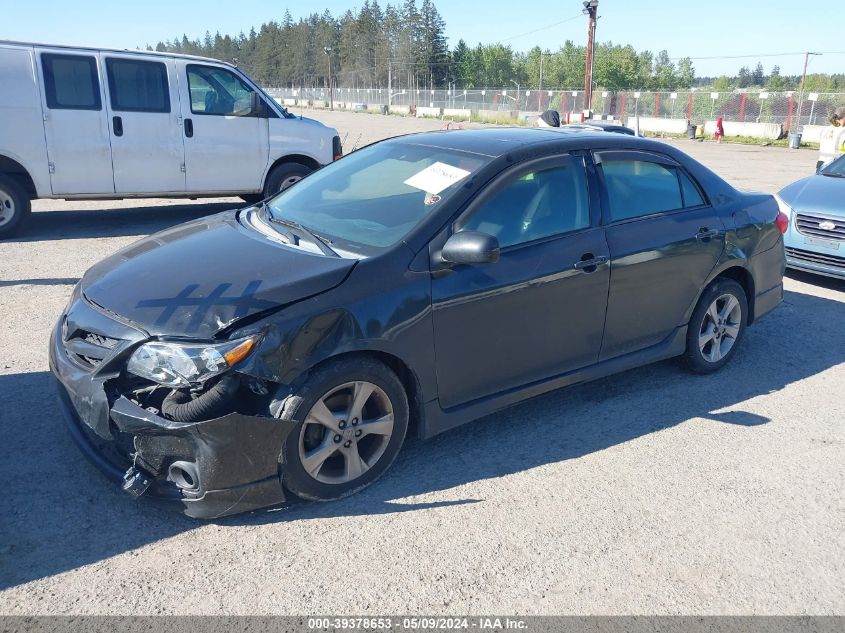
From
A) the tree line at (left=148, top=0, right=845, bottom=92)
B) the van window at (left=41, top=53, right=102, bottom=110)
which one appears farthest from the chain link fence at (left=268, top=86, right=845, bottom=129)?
the tree line at (left=148, top=0, right=845, bottom=92)

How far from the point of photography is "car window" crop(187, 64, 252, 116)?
30.4 feet

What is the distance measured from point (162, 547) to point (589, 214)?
2.87m

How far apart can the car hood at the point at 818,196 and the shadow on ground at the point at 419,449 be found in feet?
8.17

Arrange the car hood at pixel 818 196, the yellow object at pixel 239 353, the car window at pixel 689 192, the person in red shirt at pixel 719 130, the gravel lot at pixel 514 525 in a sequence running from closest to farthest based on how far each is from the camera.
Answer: the gravel lot at pixel 514 525
the yellow object at pixel 239 353
the car window at pixel 689 192
the car hood at pixel 818 196
the person in red shirt at pixel 719 130

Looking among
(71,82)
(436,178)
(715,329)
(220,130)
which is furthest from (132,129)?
(715,329)

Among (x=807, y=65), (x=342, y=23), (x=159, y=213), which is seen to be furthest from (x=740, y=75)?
(x=159, y=213)

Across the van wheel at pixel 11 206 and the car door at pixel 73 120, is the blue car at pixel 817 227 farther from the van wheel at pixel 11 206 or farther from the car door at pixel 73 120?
the van wheel at pixel 11 206

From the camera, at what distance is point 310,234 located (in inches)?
155

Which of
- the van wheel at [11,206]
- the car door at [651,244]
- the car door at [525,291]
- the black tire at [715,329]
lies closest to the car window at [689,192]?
the car door at [651,244]

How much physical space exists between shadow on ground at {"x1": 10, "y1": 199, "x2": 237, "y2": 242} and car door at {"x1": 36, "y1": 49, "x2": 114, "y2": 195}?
65cm

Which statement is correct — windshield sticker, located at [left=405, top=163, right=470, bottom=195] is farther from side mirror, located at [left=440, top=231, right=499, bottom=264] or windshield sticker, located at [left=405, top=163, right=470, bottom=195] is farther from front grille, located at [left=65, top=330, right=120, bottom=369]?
front grille, located at [left=65, top=330, right=120, bottom=369]

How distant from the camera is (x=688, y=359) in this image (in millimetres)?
5043

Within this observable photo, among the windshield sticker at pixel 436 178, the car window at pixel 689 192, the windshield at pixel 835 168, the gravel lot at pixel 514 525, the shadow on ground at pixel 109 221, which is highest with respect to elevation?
the windshield sticker at pixel 436 178

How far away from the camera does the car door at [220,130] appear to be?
9266mm
